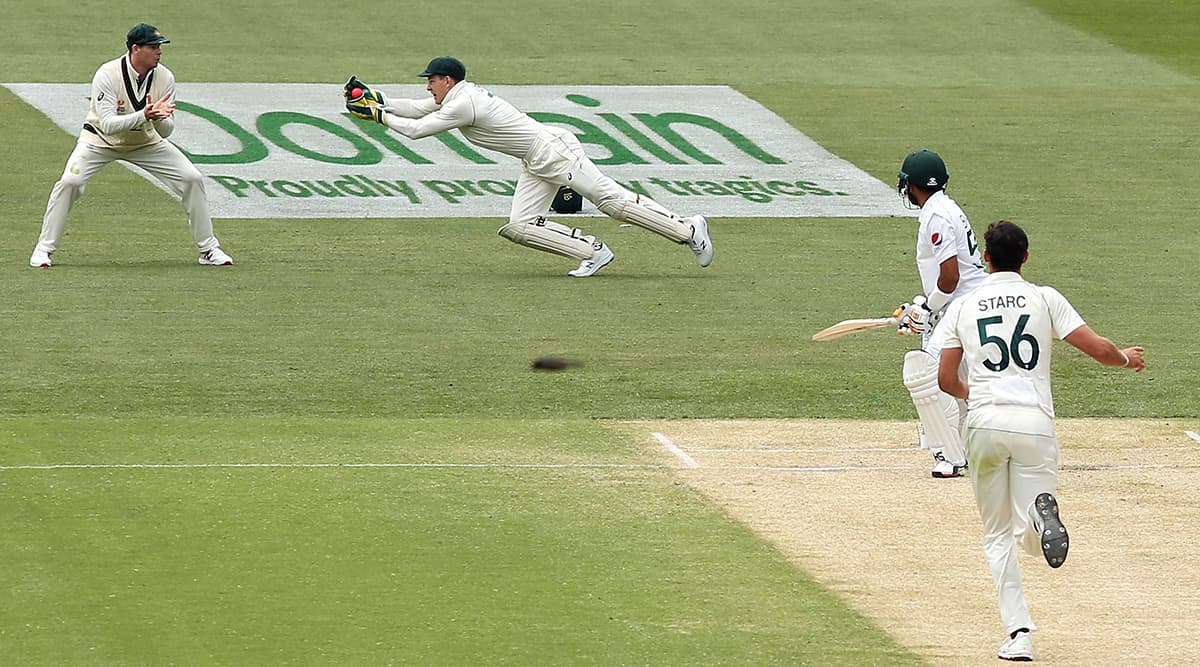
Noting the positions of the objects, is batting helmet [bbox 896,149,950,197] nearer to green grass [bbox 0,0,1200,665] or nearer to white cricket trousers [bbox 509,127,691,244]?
green grass [bbox 0,0,1200,665]

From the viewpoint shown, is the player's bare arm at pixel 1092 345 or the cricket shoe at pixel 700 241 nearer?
the player's bare arm at pixel 1092 345

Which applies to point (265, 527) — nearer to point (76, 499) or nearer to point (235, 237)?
point (76, 499)

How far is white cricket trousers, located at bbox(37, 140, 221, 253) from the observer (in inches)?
666

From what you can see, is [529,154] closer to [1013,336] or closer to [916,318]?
[916,318]

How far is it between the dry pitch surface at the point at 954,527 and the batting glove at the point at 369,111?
5808mm

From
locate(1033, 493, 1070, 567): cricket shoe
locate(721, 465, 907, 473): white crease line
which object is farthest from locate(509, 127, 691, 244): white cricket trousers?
locate(1033, 493, 1070, 567): cricket shoe

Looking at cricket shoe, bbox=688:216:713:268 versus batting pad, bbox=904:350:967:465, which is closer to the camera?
batting pad, bbox=904:350:967:465

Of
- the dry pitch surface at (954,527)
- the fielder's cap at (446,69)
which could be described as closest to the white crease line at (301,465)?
the dry pitch surface at (954,527)

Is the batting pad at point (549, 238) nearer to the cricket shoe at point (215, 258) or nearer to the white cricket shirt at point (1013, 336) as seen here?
the cricket shoe at point (215, 258)

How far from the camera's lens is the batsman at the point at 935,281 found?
408 inches

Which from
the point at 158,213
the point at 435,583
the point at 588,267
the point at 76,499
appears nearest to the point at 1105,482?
the point at 435,583

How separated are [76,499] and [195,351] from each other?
4199 mm

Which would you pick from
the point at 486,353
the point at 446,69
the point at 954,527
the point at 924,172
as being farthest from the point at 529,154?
the point at 954,527

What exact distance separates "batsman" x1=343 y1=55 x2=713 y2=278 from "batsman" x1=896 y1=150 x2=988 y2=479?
670 cm
